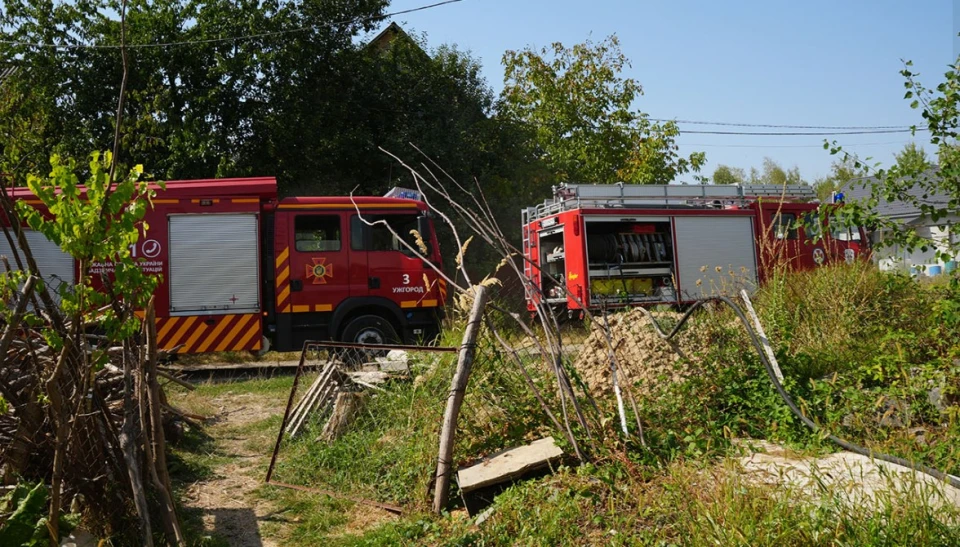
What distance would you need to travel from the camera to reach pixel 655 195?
1595cm

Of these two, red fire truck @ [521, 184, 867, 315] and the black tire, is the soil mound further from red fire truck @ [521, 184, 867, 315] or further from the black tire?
red fire truck @ [521, 184, 867, 315]

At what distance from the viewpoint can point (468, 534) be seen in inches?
187

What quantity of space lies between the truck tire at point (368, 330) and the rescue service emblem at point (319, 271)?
79cm

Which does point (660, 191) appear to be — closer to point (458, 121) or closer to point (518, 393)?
point (458, 121)

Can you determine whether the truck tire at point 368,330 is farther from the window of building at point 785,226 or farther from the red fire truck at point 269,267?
the window of building at point 785,226

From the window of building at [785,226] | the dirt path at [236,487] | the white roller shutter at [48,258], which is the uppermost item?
the white roller shutter at [48,258]

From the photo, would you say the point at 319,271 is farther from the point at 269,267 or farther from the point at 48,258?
the point at 48,258

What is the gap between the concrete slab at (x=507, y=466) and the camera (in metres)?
5.14

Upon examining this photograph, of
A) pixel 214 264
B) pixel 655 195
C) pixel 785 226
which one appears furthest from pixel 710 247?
pixel 214 264

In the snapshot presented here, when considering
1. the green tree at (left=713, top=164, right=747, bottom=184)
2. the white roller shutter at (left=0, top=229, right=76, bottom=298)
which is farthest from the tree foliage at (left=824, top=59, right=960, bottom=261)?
the green tree at (left=713, top=164, right=747, bottom=184)

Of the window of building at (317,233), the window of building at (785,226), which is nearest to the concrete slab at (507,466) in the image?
the window of building at (785,226)

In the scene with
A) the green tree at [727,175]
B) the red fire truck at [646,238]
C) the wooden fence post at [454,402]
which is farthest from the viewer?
the green tree at [727,175]

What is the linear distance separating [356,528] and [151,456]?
145 cm

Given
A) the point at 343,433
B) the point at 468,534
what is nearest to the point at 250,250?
the point at 343,433
